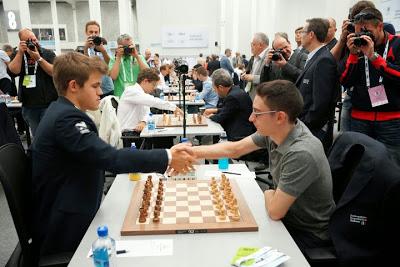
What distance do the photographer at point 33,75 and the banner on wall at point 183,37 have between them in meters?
11.4

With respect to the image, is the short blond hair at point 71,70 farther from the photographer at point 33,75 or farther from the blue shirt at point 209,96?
the blue shirt at point 209,96

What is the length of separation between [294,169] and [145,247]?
0.76 m

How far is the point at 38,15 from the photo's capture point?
16562mm

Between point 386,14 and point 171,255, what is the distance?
5.32m

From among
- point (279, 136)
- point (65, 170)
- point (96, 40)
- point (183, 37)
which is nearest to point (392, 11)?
point (96, 40)

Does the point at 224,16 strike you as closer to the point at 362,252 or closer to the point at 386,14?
the point at 386,14

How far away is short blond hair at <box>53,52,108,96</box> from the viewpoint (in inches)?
67.2

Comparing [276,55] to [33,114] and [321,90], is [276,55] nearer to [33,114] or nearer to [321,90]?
[321,90]

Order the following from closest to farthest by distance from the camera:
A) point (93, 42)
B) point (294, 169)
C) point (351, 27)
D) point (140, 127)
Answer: point (294, 169)
point (351, 27)
point (140, 127)
point (93, 42)

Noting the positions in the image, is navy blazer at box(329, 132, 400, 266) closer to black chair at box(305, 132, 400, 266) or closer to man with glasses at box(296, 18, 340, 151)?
black chair at box(305, 132, 400, 266)

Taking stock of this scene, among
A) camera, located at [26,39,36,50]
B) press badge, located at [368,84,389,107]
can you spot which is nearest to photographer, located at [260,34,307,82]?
press badge, located at [368,84,389,107]

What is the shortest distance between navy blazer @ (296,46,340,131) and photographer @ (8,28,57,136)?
2.75 m

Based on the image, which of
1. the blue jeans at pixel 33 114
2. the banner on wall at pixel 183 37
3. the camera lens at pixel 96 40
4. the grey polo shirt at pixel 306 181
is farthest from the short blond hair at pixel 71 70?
the banner on wall at pixel 183 37

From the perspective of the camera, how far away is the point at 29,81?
3857 millimetres
